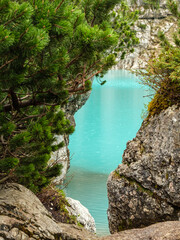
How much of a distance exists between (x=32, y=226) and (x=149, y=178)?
2.20 meters

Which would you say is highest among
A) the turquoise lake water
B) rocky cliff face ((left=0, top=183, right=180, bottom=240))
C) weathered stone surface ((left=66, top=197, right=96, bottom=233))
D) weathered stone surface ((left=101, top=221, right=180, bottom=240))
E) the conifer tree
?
the turquoise lake water

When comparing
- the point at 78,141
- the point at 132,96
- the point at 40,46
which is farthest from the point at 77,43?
the point at 132,96

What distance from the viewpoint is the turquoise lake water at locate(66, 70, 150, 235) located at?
13648mm

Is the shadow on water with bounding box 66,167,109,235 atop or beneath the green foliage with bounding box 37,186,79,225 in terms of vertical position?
atop

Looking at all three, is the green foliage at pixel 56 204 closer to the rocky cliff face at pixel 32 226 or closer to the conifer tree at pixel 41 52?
the conifer tree at pixel 41 52

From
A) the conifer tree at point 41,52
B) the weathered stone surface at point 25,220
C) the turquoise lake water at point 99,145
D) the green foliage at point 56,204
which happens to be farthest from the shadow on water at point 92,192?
the conifer tree at point 41,52

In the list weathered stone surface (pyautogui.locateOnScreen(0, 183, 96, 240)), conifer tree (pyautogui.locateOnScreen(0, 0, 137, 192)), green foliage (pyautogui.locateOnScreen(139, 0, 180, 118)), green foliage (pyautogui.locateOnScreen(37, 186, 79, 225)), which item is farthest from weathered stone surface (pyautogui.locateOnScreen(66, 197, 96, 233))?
green foliage (pyautogui.locateOnScreen(139, 0, 180, 118))

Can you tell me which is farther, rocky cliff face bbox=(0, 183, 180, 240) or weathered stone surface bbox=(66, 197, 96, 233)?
weathered stone surface bbox=(66, 197, 96, 233)

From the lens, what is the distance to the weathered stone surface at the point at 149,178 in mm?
5125

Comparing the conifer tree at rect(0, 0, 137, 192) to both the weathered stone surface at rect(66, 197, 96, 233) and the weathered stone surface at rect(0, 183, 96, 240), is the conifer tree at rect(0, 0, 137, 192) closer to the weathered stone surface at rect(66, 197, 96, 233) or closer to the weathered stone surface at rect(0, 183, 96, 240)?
the weathered stone surface at rect(0, 183, 96, 240)

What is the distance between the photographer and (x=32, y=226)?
430 centimetres

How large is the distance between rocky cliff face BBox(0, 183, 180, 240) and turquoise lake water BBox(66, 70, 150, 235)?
2.86 meters

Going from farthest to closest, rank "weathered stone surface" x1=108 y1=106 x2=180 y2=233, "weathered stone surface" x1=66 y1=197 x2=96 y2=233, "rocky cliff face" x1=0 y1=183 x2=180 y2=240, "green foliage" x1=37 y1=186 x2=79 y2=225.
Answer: "weathered stone surface" x1=66 y1=197 x2=96 y2=233 < "green foliage" x1=37 y1=186 x2=79 y2=225 < "weathered stone surface" x1=108 y1=106 x2=180 y2=233 < "rocky cliff face" x1=0 y1=183 x2=180 y2=240

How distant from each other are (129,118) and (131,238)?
104ft
